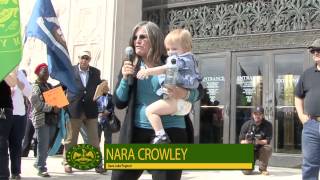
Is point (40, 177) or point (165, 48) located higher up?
point (165, 48)

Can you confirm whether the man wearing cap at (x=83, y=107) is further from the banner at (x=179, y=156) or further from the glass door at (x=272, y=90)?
the banner at (x=179, y=156)

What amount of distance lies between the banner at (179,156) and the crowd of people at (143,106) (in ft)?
1.11

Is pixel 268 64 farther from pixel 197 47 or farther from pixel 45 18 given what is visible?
pixel 45 18

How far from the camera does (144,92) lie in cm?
361

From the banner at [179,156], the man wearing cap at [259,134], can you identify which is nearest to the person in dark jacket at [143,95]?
the banner at [179,156]

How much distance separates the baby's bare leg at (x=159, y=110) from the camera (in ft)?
11.2

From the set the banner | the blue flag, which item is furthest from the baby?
the blue flag

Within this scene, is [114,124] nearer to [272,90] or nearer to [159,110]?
[272,90]

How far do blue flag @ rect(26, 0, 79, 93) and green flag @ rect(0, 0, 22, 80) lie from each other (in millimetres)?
3146

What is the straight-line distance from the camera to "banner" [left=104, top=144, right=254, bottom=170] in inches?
111

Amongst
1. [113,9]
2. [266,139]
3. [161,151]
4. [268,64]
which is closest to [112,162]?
[161,151]

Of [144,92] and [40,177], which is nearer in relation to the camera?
[144,92]

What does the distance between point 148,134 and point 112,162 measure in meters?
0.58

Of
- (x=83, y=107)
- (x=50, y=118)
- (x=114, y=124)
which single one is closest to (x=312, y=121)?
(x=114, y=124)
